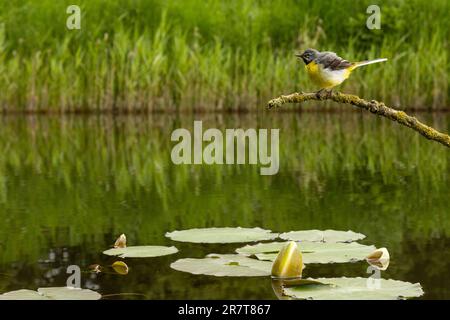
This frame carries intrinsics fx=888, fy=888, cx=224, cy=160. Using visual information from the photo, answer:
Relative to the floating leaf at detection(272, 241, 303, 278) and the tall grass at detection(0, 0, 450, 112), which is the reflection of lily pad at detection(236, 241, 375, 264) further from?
the tall grass at detection(0, 0, 450, 112)

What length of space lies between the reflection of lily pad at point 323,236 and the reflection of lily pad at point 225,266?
510 mm

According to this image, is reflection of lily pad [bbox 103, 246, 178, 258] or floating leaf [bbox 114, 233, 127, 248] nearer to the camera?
reflection of lily pad [bbox 103, 246, 178, 258]

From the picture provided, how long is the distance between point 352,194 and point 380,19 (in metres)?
7.77

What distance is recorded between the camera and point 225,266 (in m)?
4.22

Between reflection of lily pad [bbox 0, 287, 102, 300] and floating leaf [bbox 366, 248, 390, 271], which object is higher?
floating leaf [bbox 366, 248, 390, 271]

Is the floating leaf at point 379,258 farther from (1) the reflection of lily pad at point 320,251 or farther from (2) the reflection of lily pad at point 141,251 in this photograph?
(2) the reflection of lily pad at point 141,251

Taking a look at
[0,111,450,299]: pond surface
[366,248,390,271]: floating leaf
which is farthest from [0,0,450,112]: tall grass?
[366,248,390,271]: floating leaf

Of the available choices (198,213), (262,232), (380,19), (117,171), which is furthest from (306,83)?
(262,232)

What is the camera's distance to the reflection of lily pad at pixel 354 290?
366 centimetres

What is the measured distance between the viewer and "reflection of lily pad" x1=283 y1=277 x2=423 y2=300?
12.0ft

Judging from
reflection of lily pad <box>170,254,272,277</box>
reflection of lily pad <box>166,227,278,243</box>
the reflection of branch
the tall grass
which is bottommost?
reflection of lily pad <box>170,254,272,277</box>

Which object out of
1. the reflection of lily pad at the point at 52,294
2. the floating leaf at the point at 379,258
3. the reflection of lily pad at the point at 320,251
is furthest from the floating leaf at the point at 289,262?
the reflection of lily pad at the point at 52,294

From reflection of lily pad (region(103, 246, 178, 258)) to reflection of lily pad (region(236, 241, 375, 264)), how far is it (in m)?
0.37

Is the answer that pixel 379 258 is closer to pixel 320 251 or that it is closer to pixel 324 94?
A: pixel 320 251
